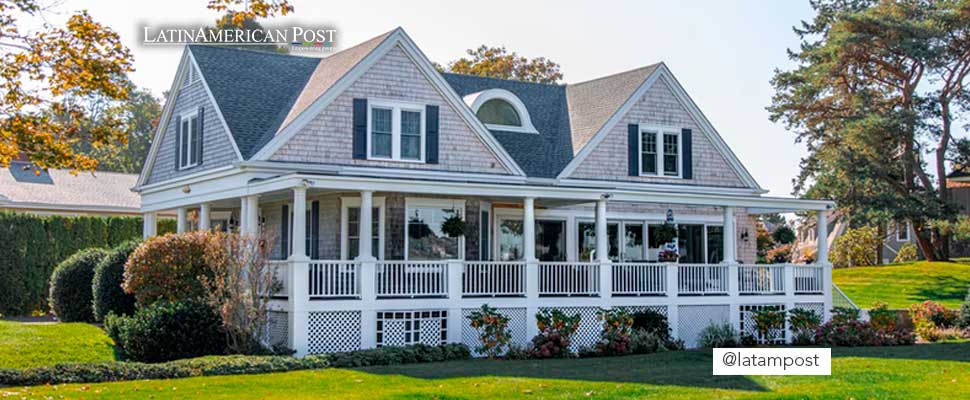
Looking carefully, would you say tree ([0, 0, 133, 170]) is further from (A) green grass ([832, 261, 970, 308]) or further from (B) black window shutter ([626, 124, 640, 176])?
(A) green grass ([832, 261, 970, 308])

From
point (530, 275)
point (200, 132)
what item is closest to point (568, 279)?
point (530, 275)

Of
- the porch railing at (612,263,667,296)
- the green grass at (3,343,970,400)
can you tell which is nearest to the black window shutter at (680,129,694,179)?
the porch railing at (612,263,667,296)

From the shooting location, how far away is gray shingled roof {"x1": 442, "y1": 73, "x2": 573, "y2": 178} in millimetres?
26141

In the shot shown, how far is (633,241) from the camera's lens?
27.0m

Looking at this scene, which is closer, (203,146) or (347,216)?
(347,216)

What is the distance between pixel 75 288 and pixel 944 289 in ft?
95.1

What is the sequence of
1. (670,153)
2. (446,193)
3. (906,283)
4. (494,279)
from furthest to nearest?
(906,283) < (670,153) < (494,279) < (446,193)

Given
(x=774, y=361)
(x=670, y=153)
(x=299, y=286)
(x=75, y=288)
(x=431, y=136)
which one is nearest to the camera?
(x=299, y=286)

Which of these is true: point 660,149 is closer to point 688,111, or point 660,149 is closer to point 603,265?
point 688,111

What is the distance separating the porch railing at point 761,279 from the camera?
24.5m

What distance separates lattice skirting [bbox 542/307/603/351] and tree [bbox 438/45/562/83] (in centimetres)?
2224

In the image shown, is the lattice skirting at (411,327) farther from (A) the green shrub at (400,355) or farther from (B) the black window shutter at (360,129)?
(B) the black window shutter at (360,129)

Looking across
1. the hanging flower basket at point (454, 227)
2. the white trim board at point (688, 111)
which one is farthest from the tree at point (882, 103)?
the hanging flower basket at point (454, 227)

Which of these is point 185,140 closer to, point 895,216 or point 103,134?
point 103,134
